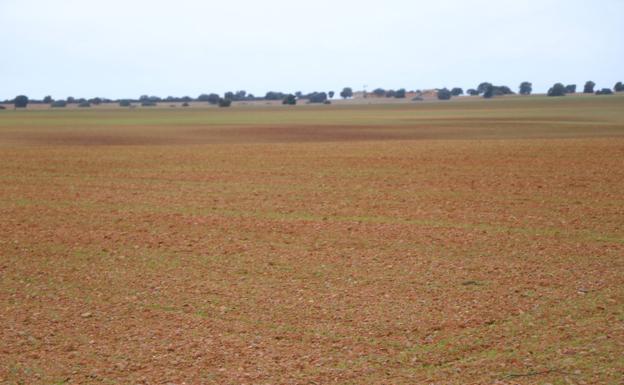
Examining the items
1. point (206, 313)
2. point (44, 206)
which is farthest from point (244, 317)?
point (44, 206)

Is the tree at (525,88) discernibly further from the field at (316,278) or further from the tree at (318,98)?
the field at (316,278)

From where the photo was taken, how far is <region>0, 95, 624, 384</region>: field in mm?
7602

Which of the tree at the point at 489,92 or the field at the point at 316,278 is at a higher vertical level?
the tree at the point at 489,92

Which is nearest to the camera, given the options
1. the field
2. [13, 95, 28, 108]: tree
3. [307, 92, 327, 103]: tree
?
the field

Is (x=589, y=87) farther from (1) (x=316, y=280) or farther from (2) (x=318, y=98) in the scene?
(1) (x=316, y=280)

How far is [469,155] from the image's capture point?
27.5 meters

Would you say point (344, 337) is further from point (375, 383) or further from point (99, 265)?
point (99, 265)

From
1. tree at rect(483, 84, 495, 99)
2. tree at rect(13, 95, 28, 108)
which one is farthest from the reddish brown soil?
tree at rect(483, 84, 495, 99)

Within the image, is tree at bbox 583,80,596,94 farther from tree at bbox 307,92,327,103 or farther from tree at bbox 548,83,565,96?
tree at bbox 307,92,327,103

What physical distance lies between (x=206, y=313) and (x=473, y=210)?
8.55 metres

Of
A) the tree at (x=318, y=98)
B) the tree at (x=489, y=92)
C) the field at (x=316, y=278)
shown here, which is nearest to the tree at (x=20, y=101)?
the tree at (x=318, y=98)

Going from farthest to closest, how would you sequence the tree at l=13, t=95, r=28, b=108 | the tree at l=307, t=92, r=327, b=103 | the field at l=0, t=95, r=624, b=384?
the tree at l=307, t=92, r=327, b=103, the tree at l=13, t=95, r=28, b=108, the field at l=0, t=95, r=624, b=384

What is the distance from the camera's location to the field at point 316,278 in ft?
24.9

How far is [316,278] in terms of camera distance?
35.7 feet
